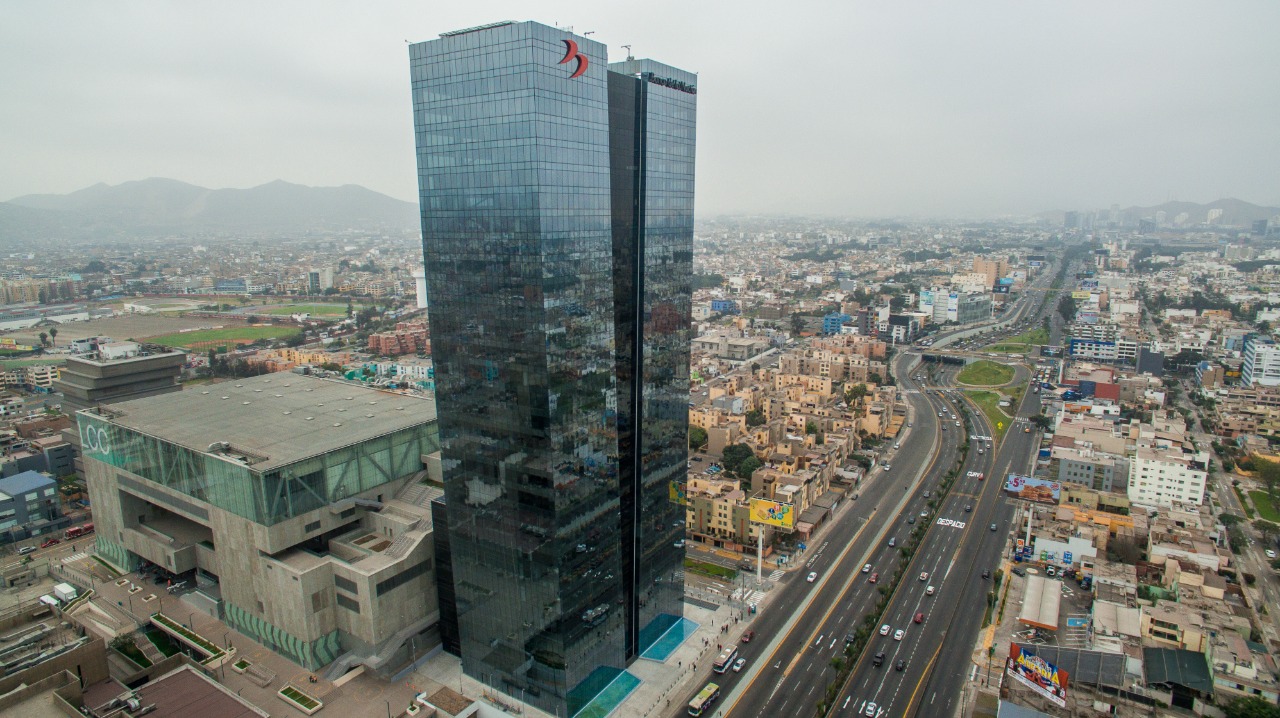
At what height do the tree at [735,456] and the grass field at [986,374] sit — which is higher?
the tree at [735,456]

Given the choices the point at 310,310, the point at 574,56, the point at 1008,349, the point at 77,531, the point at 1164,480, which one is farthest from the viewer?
the point at 310,310

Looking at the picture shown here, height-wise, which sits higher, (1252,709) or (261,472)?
(261,472)

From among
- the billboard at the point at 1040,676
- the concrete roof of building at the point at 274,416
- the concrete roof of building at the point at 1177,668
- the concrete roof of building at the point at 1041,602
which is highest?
the concrete roof of building at the point at 274,416

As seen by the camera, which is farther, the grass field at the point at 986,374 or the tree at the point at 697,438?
the grass field at the point at 986,374

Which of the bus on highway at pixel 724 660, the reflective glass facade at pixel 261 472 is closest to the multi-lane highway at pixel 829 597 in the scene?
the bus on highway at pixel 724 660

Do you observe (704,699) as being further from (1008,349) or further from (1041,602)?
(1008,349)

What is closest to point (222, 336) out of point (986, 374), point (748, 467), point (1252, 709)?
point (748, 467)

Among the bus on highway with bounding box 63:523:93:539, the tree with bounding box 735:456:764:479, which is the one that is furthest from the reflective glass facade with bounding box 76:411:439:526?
the tree with bounding box 735:456:764:479

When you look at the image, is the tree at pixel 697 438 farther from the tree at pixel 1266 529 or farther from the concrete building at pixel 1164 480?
the tree at pixel 1266 529
